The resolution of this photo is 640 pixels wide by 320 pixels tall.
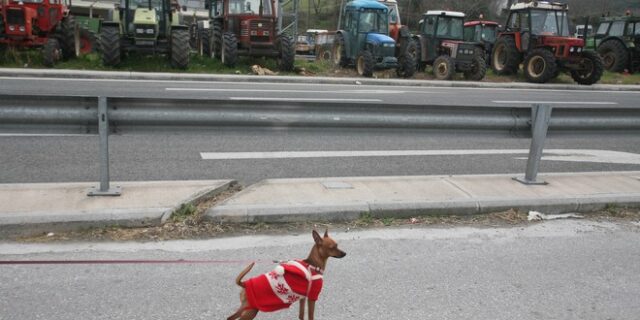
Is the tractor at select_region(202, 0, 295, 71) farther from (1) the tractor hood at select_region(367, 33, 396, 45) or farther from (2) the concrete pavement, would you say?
(2) the concrete pavement

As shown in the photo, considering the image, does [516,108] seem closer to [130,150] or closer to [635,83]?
[130,150]

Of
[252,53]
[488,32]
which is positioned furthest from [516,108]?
[488,32]

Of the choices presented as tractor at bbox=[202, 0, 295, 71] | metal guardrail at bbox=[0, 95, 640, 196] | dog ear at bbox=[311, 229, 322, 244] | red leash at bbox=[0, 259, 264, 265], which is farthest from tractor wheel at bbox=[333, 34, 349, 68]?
dog ear at bbox=[311, 229, 322, 244]

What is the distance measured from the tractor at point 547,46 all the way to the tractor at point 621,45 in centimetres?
643

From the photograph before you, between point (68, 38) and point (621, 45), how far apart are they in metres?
25.1

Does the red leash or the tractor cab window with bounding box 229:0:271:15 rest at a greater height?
the tractor cab window with bounding box 229:0:271:15

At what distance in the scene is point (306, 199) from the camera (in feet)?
16.3

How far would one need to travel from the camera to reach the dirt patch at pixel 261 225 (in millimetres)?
4203

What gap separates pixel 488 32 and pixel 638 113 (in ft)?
84.2

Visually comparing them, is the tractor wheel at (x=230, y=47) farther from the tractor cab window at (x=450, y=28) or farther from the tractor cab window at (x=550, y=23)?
the tractor cab window at (x=550, y=23)

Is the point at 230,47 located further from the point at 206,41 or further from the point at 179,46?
the point at 206,41

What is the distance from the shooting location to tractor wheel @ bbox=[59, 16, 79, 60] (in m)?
19.0

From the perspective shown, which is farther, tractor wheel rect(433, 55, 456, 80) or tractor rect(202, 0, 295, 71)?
tractor wheel rect(433, 55, 456, 80)

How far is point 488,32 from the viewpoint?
30453 millimetres
